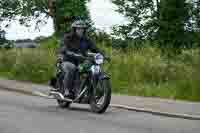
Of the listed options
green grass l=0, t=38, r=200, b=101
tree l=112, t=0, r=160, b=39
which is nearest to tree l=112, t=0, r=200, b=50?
tree l=112, t=0, r=160, b=39

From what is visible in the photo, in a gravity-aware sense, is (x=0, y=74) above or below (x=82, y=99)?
below

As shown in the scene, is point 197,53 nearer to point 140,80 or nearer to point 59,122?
point 140,80

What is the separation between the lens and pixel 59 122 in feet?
40.8

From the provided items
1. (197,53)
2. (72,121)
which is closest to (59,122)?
(72,121)

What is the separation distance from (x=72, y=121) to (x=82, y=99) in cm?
228

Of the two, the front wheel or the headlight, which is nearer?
the front wheel

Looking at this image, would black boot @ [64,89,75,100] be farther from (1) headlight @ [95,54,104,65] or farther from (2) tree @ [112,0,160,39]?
(2) tree @ [112,0,160,39]

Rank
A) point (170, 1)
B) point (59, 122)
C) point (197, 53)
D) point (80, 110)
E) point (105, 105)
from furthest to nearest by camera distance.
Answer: point (170, 1) → point (197, 53) → point (80, 110) → point (105, 105) → point (59, 122)

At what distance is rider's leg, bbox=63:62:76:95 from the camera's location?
595 inches

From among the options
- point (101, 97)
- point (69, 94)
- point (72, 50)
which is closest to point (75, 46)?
point (72, 50)

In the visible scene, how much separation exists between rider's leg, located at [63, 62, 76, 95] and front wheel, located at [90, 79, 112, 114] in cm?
83

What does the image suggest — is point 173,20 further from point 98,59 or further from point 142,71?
point 98,59

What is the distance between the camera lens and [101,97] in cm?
1434

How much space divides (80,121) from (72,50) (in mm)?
2895
